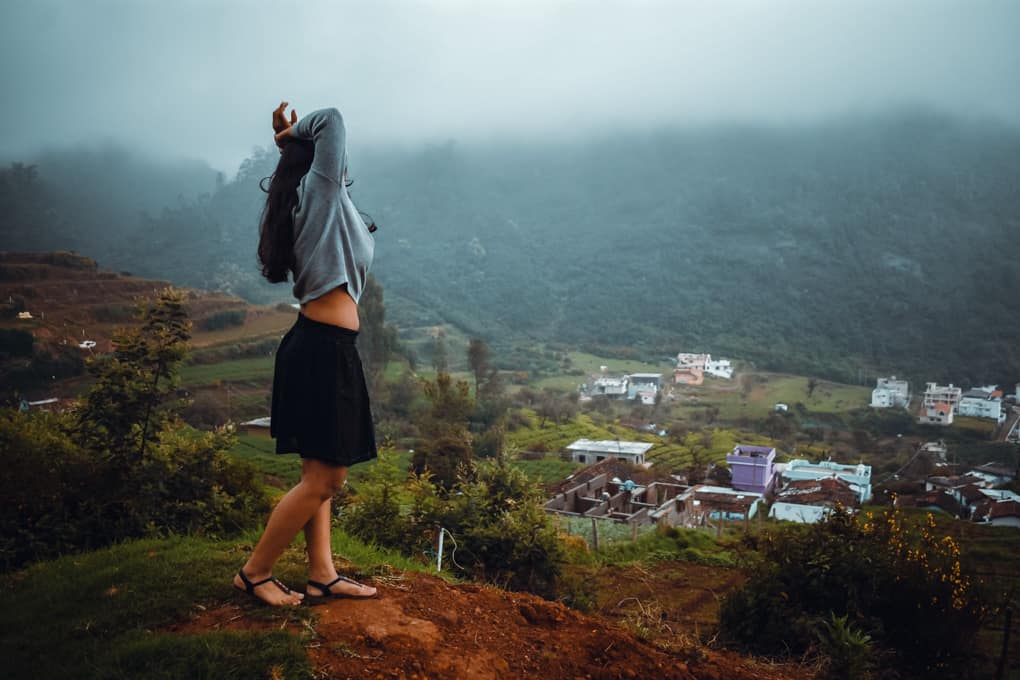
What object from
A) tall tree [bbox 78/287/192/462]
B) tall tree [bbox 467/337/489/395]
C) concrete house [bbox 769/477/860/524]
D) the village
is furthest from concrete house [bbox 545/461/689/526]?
tall tree [bbox 78/287/192/462]

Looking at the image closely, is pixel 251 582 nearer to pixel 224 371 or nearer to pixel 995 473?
pixel 224 371

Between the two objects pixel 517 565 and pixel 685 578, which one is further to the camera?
pixel 685 578

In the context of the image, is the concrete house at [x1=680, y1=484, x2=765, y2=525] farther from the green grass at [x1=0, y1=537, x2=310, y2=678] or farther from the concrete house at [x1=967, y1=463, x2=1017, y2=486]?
the green grass at [x1=0, y1=537, x2=310, y2=678]

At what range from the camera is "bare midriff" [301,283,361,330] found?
8.00 feet

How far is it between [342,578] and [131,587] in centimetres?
85

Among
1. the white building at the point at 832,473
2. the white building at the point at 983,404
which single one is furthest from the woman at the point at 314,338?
the white building at the point at 983,404

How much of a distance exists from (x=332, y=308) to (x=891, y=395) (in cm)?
4641

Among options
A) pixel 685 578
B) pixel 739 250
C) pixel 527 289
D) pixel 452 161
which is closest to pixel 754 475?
pixel 685 578

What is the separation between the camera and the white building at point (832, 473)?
82.3 ft

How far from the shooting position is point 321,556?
8.41 ft

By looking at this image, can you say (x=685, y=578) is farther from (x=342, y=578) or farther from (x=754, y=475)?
(x=754, y=475)

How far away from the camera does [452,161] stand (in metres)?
107

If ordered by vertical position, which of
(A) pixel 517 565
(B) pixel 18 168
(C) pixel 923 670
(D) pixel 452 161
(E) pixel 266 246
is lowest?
(C) pixel 923 670

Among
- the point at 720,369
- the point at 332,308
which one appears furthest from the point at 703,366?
the point at 332,308
